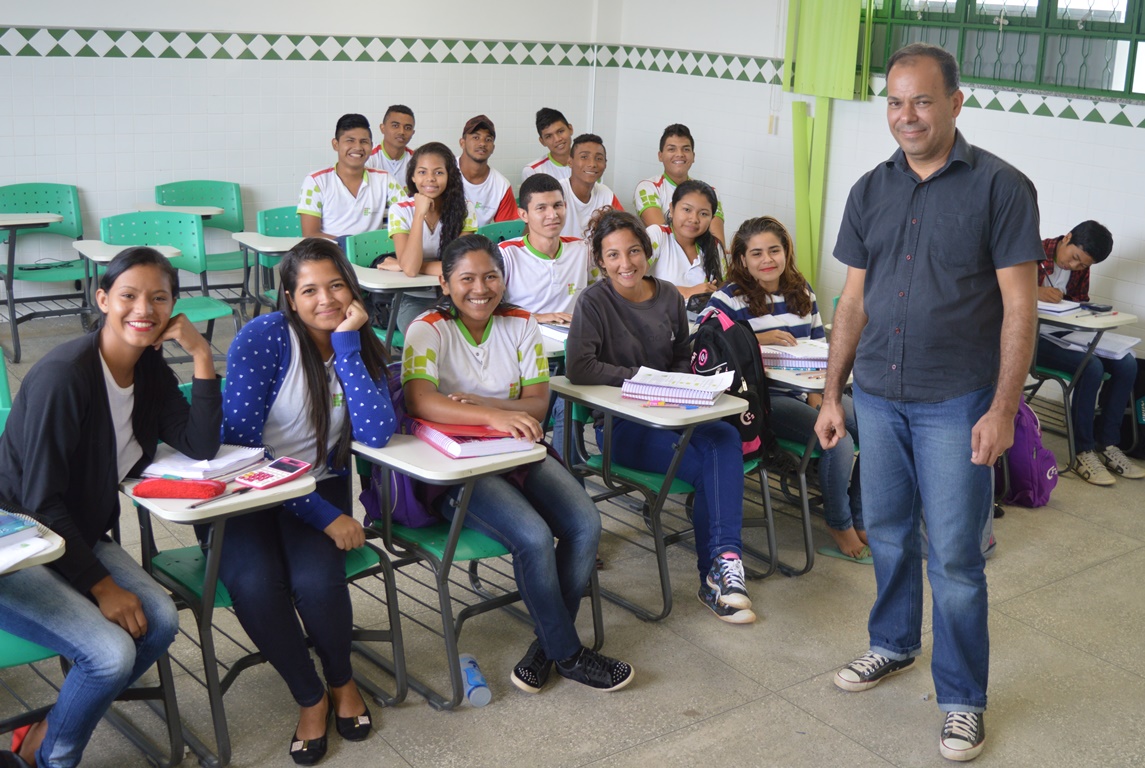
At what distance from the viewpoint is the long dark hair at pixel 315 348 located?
291 cm

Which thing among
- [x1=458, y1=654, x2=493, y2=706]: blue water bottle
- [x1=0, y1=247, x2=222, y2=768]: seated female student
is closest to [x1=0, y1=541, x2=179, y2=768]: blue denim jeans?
[x1=0, y1=247, x2=222, y2=768]: seated female student

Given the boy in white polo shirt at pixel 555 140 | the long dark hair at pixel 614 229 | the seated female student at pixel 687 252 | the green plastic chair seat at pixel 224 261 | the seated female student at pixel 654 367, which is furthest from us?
the boy in white polo shirt at pixel 555 140

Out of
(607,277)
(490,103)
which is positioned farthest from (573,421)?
(490,103)

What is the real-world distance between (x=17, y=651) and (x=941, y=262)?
7.10 feet

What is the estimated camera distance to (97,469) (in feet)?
8.36

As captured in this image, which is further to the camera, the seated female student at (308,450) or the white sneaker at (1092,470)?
the white sneaker at (1092,470)

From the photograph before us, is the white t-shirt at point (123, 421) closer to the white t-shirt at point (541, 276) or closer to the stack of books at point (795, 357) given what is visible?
the stack of books at point (795, 357)

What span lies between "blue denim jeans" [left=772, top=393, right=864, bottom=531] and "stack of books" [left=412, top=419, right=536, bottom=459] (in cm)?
131

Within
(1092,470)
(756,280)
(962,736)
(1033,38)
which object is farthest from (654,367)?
(1033,38)

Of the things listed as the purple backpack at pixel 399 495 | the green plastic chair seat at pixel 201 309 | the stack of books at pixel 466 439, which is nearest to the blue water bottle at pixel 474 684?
the purple backpack at pixel 399 495

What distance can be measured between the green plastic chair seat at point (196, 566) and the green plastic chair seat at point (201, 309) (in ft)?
8.93

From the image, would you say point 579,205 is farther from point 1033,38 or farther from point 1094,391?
point 1094,391

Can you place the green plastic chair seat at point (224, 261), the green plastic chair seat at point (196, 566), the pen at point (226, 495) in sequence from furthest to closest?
the green plastic chair seat at point (224, 261) < the green plastic chair seat at point (196, 566) < the pen at point (226, 495)

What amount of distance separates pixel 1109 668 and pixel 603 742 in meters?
1.57
